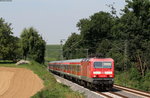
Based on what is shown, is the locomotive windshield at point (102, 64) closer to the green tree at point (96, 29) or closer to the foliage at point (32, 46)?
the foliage at point (32, 46)

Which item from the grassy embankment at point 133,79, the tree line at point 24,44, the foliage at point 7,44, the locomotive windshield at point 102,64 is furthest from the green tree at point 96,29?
the locomotive windshield at point 102,64

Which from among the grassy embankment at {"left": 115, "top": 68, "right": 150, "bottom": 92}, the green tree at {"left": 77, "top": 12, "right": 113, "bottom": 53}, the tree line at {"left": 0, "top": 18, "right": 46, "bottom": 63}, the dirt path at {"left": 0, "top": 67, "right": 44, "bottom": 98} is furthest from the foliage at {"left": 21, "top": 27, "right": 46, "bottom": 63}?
the dirt path at {"left": 0, "top": 67, "right": 44, "bottom": 98}

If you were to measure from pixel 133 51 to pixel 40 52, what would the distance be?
28942 millimetres

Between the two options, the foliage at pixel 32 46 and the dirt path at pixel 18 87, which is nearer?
the dirt path at pixel 18 87

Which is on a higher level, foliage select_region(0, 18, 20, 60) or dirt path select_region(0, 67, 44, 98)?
foliage select_region(0, 18, 20, 60)

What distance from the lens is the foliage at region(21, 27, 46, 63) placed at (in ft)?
270

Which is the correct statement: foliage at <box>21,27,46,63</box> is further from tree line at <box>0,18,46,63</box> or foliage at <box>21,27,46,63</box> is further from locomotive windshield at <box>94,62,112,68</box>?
locomotive windshield at <box>94,62,112,68</box>

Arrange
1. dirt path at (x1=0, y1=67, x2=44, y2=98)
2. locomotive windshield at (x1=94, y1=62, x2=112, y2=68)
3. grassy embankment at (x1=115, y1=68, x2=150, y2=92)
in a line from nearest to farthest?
1. dirt path at (x1=0, y1=67, x2=44, y2=98)
2. locomotive windshield at (x1=94, y1=62, x2=112, y2=68)
3. grassy embankment at (x1=115, y1=68, x2=150, y2=92)

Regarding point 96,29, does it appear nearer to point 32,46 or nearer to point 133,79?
point 32,46

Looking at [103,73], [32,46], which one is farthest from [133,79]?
[32,46]

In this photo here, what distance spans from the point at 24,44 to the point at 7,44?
5783mm

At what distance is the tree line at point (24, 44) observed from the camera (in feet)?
272

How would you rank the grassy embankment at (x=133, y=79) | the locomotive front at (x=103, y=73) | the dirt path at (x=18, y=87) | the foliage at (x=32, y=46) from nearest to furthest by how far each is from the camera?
the dirt path at (x=18, y=87), the locomotive front at (x=103, y=73), the grassy embankment at (x=133, y=79), the foliage at (x=32, y=46)

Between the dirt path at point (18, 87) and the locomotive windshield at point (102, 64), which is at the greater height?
the locomotive windshield at point (102, 64)
